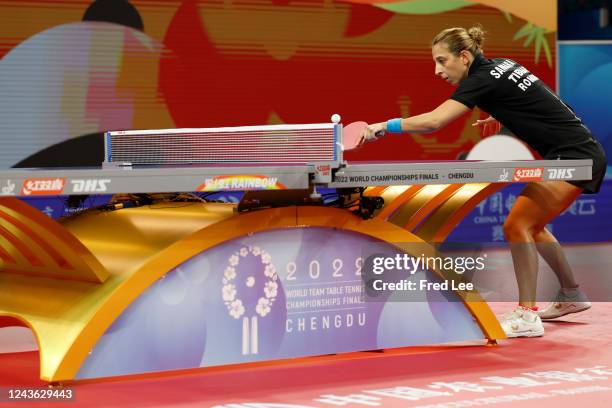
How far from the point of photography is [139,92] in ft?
32.3

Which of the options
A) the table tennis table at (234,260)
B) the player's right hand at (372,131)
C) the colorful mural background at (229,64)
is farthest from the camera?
the colorful mural background at (229,64)

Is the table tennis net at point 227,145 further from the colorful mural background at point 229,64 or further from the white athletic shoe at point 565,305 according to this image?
the colorful mural background at point 229,64

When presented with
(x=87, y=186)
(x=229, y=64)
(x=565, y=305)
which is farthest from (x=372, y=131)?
(x=229, y=64)

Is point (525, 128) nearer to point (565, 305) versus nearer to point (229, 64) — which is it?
point (565, 305)

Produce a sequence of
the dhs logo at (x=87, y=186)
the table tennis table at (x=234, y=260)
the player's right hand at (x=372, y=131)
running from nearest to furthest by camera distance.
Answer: the dhs logo at (x=87, y=186) < the table tennis table at (x=234, y=260) < the player's right hand at (x=372, y=131)

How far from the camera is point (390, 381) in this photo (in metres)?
4.68

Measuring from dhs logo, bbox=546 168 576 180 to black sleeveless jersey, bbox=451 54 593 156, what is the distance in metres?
0.64

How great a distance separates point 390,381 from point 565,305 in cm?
202

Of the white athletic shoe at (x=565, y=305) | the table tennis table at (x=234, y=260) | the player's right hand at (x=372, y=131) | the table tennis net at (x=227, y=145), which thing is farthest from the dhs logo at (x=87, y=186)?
the white athletic shoe at (x=565, y=305)

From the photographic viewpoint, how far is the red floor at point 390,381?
4.29m

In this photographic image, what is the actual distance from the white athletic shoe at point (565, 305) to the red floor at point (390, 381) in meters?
0.78

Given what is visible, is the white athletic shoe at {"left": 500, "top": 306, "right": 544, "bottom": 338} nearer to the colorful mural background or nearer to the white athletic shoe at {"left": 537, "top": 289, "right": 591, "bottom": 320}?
the white athletic shoe at {"left": 537, "top": 289, "right": 591, "bottom": 320}

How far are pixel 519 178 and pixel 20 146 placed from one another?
226 inches

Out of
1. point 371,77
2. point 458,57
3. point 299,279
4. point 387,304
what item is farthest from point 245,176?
point 371,77
